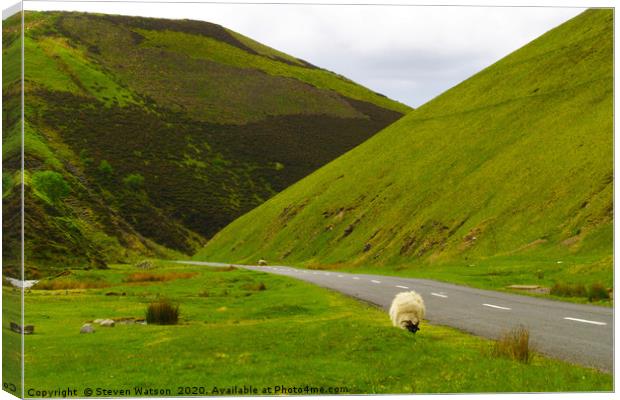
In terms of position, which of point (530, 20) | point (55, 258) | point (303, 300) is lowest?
point (303, 300)

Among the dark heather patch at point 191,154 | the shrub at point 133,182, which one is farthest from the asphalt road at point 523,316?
the shrub at point 133,182

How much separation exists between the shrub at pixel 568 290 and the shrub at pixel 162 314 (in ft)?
Answer: 57.5

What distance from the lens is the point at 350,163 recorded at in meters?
121

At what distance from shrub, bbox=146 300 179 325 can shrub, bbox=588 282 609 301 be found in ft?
54.1

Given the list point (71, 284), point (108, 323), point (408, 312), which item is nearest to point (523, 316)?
point (408, 312)

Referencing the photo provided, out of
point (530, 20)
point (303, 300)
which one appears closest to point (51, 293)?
point (303, 300)

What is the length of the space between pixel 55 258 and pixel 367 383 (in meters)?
13.1

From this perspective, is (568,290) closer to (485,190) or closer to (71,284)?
(71,284)

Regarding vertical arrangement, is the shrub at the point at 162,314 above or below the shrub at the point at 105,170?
below

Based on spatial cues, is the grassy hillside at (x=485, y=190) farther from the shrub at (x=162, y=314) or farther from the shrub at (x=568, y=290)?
the shrub at (x=162, y=314)

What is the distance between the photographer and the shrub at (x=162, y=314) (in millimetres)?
19469

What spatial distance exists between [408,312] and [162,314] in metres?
6.24

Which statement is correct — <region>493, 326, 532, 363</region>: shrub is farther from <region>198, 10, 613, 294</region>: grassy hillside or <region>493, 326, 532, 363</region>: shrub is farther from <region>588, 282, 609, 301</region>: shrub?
<region>198, 10, 613, 294</region>: grassy hillside

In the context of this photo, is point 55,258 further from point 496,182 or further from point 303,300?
point 496,182
